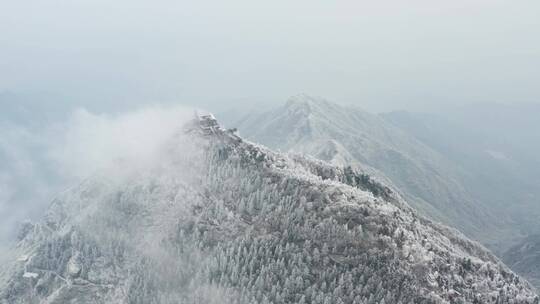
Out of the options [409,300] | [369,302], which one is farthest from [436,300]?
[369,302]

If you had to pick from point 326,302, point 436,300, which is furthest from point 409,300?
point 326,302

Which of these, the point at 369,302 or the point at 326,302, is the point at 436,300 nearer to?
the point at 369,302

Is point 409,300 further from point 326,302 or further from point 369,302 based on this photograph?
point 326,302

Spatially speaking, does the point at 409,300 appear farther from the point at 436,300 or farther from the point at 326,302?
the point at 326,302

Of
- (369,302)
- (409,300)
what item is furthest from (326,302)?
(409,300)
